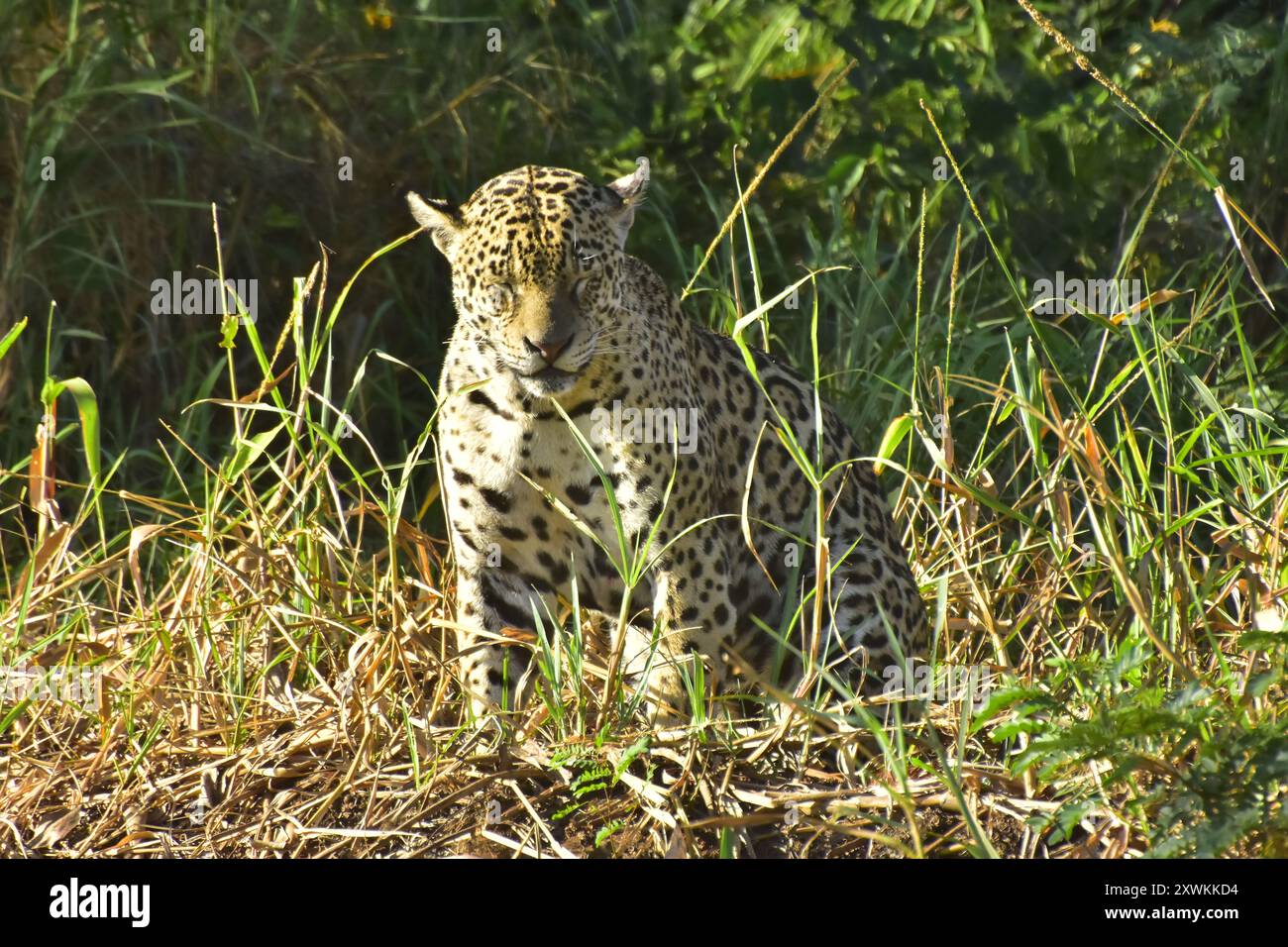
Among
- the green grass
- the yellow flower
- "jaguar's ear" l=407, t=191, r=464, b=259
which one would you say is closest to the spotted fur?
"jaguar's ear" l=407, t=191, r=464, b=259

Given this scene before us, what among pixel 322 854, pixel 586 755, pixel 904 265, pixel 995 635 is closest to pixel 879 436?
pixel 904 265

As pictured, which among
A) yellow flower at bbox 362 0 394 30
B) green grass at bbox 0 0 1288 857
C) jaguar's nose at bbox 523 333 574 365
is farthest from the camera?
yellow flower at bbox 362 0 394 30

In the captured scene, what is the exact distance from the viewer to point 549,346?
4.73 metres

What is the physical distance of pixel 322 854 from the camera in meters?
4.21

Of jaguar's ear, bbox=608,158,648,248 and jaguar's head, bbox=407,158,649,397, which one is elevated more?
jaguar's ear, bbox=608,158,648,248

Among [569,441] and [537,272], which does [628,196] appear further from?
[569,441]

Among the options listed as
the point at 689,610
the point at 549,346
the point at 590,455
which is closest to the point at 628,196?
the point at 549,346

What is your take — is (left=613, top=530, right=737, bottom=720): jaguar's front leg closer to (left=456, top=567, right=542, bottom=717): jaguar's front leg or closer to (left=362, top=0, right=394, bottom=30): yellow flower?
(left=456, top=567, right=542, bottom=717): jaguar's front leg

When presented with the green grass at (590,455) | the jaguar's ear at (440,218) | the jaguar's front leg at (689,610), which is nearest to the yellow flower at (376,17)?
the green grass at (590,455)

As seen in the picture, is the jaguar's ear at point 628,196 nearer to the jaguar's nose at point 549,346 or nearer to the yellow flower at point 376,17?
the jaguar's nose at point 549,346

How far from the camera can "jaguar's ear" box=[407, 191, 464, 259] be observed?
504 cm

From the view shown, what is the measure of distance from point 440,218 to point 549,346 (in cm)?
59

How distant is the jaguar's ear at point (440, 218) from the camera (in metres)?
5.04
